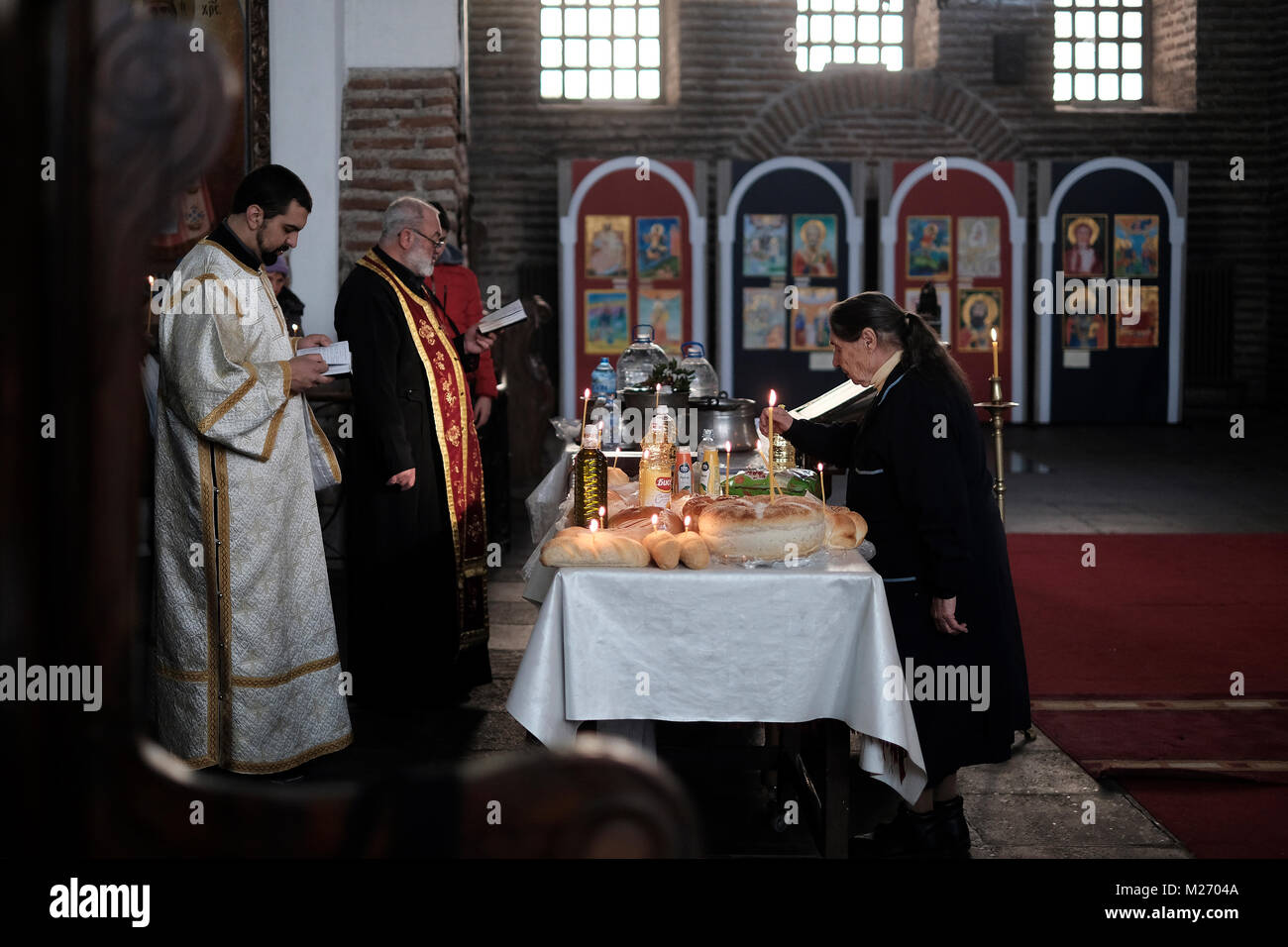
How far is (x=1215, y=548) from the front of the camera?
7289 millimetres

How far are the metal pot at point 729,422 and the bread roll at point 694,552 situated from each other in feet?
4.71

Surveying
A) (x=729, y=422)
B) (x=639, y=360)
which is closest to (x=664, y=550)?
(x=729, y=422)

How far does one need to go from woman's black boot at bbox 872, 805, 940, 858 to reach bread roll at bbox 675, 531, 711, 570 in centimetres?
88

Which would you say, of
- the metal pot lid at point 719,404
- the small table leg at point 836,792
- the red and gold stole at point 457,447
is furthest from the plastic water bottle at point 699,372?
the small table leg at point 836,792

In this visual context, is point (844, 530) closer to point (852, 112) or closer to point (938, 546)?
point (938, 546)

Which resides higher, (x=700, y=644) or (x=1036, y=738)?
(x=700, y=644)

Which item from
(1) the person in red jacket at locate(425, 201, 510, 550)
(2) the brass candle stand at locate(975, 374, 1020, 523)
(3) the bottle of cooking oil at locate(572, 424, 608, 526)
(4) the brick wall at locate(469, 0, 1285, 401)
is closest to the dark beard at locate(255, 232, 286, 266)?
(3) the bottle of cooking oil at locate(572, 424, 608, 526)

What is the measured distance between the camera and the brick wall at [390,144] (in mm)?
6934

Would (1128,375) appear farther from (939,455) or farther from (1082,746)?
(939,455)

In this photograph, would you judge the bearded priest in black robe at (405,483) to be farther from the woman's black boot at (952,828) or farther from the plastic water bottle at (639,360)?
the woman's black boot at (952,828)

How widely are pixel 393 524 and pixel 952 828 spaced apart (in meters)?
2.26

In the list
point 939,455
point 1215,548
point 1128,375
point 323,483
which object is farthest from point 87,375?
point 1128,375

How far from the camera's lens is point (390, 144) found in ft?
23.2

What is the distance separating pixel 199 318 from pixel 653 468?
4.35 feet
